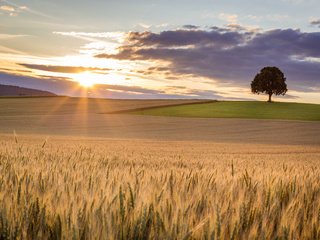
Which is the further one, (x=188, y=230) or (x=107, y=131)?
(x=107, y=131)

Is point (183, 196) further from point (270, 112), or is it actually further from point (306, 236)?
point (270, 112)

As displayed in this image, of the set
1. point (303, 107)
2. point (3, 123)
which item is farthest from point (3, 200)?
point (303, 107)

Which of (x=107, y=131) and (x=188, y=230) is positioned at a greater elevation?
(x=188, y=230)

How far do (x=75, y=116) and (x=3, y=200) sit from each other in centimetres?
7318

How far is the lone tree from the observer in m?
101

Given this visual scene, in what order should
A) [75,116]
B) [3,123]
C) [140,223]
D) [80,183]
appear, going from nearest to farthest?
1. [140,223]
2. [80,183]
3. [3,123]
4. [75,116]

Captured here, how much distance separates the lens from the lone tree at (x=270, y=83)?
332 feet

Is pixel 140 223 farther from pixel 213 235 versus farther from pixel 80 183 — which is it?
pixel 80 183

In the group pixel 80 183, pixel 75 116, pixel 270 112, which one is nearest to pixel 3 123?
pixel 75 116

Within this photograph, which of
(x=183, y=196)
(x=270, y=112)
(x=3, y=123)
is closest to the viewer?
(x=183, y=196)

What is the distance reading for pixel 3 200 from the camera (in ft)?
6.38

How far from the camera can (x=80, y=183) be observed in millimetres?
2633

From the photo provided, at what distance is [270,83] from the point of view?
101688 millimetres

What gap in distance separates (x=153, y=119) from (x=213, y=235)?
219ft
